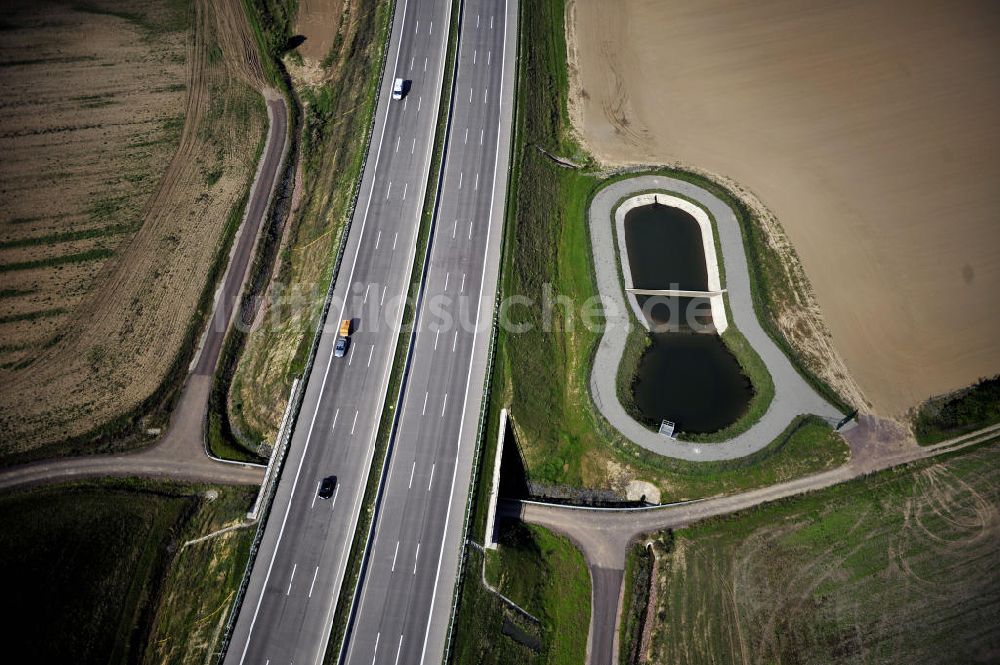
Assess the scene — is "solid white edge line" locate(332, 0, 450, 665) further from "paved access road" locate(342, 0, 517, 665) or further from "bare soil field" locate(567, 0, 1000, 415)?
"bare soil field" locate(567, 0, 1000, 415)

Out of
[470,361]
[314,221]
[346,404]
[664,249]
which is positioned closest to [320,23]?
[314,221]

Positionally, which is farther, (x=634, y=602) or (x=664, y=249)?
(x=664, y=249)

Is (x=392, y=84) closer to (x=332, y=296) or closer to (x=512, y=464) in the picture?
(x=332, y=296)

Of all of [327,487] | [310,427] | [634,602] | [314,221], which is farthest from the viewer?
[314,221]

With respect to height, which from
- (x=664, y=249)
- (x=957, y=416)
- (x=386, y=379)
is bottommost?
(x=386, y=379)

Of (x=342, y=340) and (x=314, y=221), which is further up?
(x=314, y=221)

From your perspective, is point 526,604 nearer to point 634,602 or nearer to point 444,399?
point 634,602

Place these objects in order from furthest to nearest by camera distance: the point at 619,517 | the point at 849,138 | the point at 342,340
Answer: the point at 849,138, the point at 342,340, the point at 619,517

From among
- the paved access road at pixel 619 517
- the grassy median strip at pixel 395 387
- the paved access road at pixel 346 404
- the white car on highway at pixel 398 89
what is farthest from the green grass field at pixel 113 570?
the white car on highway at pixel 398 89
